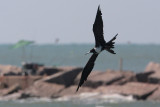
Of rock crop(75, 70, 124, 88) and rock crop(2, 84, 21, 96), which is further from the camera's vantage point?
rock crop(2, 84, 21, 96)

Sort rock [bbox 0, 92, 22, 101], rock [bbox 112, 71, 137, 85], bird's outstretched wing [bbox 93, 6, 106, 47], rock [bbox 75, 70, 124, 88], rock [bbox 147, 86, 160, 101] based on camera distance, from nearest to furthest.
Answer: bird's outstretched wing [bbox 93, 6, 106, 47] < rock [bbox 147, 86, 160, 101] < rock [bbox 112, 71, 137, 85] < rock [bbox 75, 70, 124, 88] < rock [bbox 0, 92, 22, 101]

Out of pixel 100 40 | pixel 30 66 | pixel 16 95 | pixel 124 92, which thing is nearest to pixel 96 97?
pixel 124 92

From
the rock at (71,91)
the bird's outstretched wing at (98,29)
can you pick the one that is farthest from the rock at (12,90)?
the bird's outstretched wing at (98,29)

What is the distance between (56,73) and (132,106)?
851cm

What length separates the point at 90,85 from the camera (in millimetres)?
41531

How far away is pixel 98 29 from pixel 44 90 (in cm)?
2010

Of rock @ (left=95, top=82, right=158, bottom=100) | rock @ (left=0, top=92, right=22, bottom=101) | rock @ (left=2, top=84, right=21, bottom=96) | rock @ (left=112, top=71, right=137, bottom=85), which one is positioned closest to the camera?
rock @ (left=95, top=82, right=158, bottom=100)

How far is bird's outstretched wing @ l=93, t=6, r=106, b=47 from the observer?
71.1 ft

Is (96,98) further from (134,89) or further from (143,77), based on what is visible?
(143,77)

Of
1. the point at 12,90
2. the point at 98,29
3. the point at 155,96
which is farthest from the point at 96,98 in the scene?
the point at 98,29

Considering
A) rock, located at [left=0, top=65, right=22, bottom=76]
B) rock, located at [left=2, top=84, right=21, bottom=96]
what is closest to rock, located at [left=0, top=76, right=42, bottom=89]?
rock, located at [left=2, top=84, right=21, bottom=96]

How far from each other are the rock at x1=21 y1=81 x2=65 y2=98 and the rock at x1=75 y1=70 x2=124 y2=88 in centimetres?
134

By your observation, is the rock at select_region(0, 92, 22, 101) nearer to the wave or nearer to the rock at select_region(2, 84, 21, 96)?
the rock at select_region(2, 84, 21, 96)

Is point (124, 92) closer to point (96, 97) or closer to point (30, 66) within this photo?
point (96, 97)
